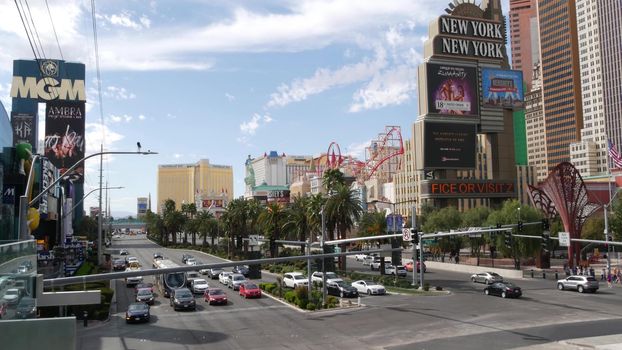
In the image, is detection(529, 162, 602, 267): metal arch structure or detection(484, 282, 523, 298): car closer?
Answer: detection(484, 282, 523, 298): car

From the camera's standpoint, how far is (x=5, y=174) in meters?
45.2

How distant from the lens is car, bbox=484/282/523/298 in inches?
1674

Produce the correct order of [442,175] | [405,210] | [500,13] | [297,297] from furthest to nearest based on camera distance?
[405,210], [500,13], [442,175], [297,297]

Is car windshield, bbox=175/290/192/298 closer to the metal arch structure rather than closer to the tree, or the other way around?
the tree

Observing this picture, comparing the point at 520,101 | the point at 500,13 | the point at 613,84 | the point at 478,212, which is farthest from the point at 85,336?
the point at 613,84

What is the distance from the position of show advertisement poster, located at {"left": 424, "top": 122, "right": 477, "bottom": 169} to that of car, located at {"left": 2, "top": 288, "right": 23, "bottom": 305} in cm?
7681

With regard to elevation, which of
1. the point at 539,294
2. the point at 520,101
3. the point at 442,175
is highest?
the point at 520,101

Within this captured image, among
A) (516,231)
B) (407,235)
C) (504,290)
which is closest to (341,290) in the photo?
(504,290)

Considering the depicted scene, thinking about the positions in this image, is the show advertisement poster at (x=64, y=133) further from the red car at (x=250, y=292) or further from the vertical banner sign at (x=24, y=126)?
the red car at (x=250, y=292)

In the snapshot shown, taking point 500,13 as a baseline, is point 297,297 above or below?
below

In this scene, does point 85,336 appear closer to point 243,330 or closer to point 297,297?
point 243,330

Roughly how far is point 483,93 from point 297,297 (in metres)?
63.2

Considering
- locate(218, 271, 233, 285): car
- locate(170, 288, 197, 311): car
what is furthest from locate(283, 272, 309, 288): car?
locate(170, 288, 197, 311): car

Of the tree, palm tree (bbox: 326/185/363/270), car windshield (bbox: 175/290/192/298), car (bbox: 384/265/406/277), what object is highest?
palm tree (bbox: 326/185/363/270)
